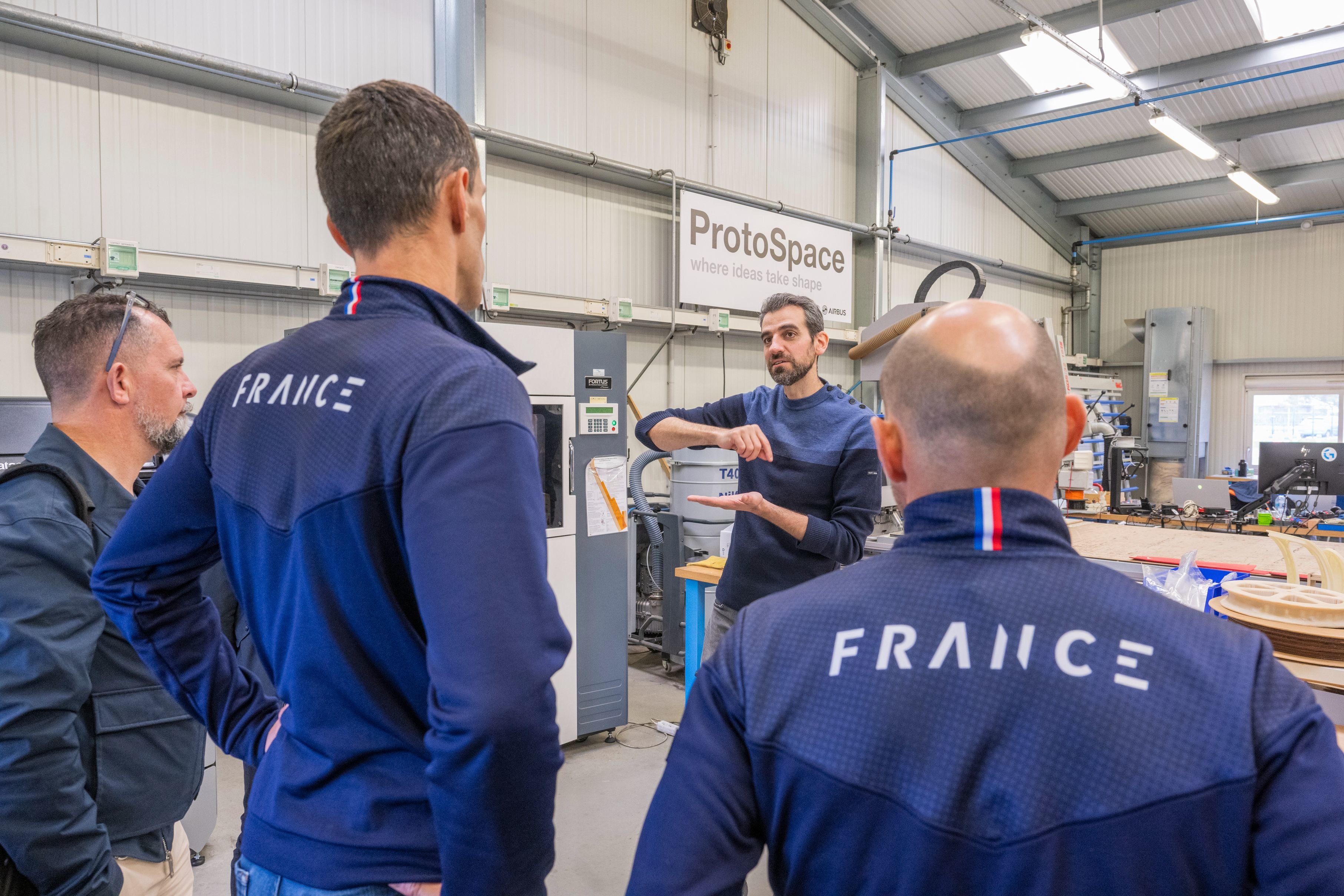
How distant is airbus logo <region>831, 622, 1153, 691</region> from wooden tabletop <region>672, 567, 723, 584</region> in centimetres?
230

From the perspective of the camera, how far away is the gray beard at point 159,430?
5.01ft

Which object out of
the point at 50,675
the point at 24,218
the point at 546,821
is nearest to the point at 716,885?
the point at 546,821

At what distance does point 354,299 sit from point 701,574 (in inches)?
91.8

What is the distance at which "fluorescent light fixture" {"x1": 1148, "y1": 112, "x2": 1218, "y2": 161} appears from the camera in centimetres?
596

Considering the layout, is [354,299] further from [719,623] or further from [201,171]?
[201,171]

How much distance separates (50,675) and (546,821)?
883 millimetres

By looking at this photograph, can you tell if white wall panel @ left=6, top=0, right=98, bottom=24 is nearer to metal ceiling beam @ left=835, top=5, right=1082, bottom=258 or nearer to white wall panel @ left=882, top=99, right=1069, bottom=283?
metal ceiling beam @ left=835, top=5, right=1082, bottom=258

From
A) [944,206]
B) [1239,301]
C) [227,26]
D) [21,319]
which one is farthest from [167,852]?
[1239,301]

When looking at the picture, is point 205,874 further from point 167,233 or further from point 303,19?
point 303,19

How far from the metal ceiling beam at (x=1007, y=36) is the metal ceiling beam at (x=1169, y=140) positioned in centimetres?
208

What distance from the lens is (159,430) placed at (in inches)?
61.1

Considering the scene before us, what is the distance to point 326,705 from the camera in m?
0.83

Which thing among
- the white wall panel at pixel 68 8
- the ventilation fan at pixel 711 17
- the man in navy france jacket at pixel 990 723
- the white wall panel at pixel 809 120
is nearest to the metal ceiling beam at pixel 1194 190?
the white wall panel at pixel 809 120

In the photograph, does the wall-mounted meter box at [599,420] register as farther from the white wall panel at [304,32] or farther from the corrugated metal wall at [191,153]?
the white wall panel at [304,32]
